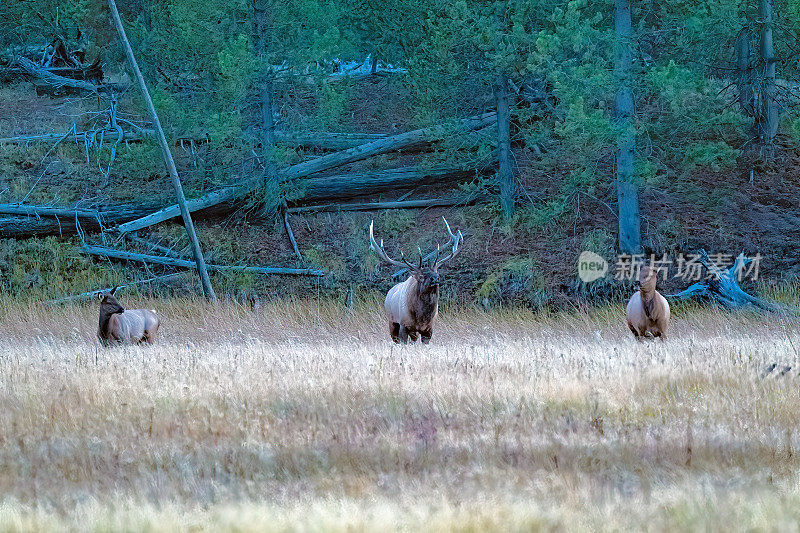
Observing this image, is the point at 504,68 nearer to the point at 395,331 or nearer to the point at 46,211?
the point at 395,331

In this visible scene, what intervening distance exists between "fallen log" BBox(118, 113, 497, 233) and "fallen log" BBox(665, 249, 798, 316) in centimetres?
588

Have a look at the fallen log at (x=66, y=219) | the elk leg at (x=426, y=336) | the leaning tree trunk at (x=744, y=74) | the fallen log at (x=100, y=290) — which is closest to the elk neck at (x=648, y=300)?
the elk leg at (x=426, y=336)

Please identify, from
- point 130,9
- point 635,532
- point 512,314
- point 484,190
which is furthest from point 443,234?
point 635,532

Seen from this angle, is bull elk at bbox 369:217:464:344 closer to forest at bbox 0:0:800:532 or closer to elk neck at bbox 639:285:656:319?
forest at bbox 0:0:800:532

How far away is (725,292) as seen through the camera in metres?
16.2

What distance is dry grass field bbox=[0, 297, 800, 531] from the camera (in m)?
5.34

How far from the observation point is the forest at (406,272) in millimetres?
6258

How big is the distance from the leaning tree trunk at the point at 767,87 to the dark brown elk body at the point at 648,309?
8559 mm

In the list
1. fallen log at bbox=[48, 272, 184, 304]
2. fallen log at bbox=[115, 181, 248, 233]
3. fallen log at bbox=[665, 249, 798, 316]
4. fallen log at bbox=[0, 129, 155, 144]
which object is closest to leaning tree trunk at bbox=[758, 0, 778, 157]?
fallen log at bbox=[665, 249, 798, 316]

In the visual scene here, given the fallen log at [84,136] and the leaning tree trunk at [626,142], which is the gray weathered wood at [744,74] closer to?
the leaning tree trunk at [626,142]

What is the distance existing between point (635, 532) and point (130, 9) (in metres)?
25.0

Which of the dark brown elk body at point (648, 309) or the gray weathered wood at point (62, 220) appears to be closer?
the dark brown elk body at point (648, 309)

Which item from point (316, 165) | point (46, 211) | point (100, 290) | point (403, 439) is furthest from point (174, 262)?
point (403, 439)

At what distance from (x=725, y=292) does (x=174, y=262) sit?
10.8 metres
